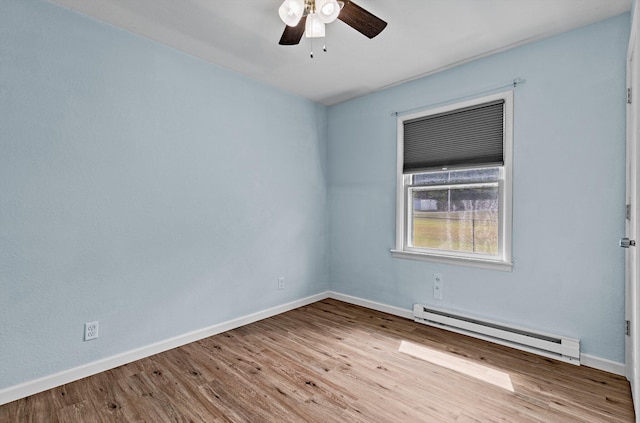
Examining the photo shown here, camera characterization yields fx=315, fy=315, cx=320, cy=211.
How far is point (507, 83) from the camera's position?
2721 mm

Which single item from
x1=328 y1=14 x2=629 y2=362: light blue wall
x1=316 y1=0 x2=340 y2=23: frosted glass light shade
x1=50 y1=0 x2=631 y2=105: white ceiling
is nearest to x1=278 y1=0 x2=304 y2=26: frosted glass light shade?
x1=316 y1=0 x2=340 y2=23: frosted glass light shade

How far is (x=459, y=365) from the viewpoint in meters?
2.38

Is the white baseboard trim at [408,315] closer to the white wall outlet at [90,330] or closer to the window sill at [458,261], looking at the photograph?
the window sill at [458,261]

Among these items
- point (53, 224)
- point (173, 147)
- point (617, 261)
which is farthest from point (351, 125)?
point (53, 224)

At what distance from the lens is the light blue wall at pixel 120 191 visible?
2.01 m

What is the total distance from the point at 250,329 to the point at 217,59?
102 inches

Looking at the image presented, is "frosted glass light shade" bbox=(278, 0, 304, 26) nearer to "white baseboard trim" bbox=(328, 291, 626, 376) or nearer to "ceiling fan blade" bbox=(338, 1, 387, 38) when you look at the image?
"ceiling fan blade" bbox=(338, 1, 387, 38)

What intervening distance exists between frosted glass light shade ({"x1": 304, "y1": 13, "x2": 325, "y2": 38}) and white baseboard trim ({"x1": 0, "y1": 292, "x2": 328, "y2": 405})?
261 centimetres

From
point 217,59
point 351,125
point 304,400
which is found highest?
point 217,59

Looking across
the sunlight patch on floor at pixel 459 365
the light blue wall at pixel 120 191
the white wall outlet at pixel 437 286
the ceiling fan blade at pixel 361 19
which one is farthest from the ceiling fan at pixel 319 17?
the sunlight patch on floor at pixel 459 365

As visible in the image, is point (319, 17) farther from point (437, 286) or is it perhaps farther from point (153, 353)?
point (153, 353)

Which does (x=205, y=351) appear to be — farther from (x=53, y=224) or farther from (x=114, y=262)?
(x=53, y=224)

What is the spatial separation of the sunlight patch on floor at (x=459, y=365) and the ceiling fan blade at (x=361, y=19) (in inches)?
95.1

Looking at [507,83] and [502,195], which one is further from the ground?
[507,83]
